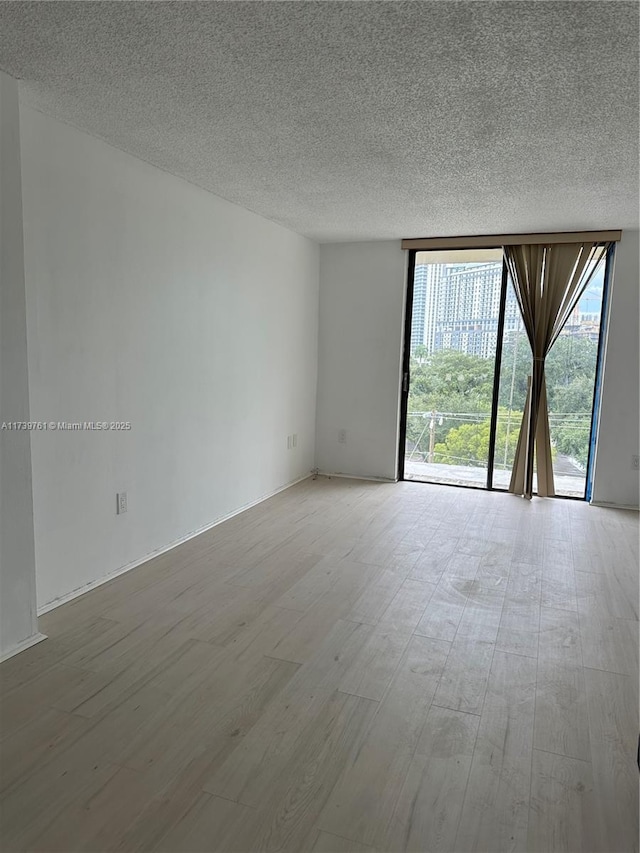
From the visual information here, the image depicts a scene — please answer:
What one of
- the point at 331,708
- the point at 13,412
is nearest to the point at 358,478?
the point at 331,708

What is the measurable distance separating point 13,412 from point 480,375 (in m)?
4.25

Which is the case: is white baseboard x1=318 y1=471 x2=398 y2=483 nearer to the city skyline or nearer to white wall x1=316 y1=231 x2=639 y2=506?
white wall x1=316 y1=231 x2=639 y2=506

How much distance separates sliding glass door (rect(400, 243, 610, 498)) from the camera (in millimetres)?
5289

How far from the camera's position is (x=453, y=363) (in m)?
5.68

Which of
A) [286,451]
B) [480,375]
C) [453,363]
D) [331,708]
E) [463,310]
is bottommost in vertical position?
[331,708]

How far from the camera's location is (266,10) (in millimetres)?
1784

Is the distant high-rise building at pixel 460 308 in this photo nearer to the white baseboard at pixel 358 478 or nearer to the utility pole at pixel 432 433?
the utility pole at pixel 432 433

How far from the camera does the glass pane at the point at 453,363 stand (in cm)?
552

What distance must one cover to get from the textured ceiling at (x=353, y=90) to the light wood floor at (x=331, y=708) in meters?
2.36

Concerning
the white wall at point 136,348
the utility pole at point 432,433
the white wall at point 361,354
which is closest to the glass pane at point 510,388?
the utility pole at point 432,433

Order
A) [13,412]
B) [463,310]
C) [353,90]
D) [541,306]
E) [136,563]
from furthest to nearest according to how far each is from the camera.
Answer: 1. [463,310]
2. [541,306]
3. [136,563]
4. [13,412]
5. [353,90]

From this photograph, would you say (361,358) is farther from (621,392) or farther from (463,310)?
(621,392)

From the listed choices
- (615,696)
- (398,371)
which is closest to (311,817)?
(615,696)

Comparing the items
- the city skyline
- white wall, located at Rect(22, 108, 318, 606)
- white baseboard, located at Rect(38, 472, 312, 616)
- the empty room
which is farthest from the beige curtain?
white baseboard, located at Rect(38, 472, 312, 616)
